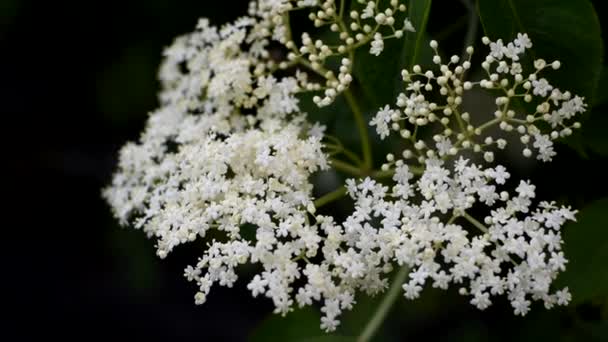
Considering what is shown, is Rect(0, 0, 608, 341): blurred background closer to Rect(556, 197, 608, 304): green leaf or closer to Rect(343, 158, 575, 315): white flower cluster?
Rect(556, 197, 608, 304): green leaf

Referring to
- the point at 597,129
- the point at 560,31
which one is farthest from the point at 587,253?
the point at 560,31

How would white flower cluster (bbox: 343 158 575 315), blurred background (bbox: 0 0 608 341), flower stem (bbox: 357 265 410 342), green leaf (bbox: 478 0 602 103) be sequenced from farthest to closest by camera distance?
blurred background (bbox: 0 0 608 341)
flower stem (bbox: 357 265 410 342)
green leaf (bbox: 478 0 602 103)
white flower cluster (bbox: 343 158 575 315)

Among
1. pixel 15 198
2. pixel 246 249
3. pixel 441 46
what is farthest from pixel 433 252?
pixel 15 198

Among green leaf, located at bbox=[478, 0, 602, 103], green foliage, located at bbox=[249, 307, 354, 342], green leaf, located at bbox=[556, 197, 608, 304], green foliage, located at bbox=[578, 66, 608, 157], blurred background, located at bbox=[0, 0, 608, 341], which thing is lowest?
green leaf, located at bbox=[556, 197, 608, 304]

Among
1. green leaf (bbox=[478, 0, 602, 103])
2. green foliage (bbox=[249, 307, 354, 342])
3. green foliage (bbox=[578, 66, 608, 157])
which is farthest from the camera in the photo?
green foliage (bbox=[249, 307, 354, 342])

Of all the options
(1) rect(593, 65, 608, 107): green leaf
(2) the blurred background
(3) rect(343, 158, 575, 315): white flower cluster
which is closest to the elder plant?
(3) rect(343, 158, 575, 315): white flower cluster

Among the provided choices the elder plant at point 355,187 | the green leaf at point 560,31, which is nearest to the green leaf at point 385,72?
the elder plant at point 355,187

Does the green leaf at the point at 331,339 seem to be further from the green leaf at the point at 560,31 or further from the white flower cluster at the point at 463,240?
the green leaf at the point at 560,31

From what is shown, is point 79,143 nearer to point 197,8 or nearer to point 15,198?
point 15,198

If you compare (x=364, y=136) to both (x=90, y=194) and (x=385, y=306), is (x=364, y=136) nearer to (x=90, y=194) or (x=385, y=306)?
(x=385, y=306)
